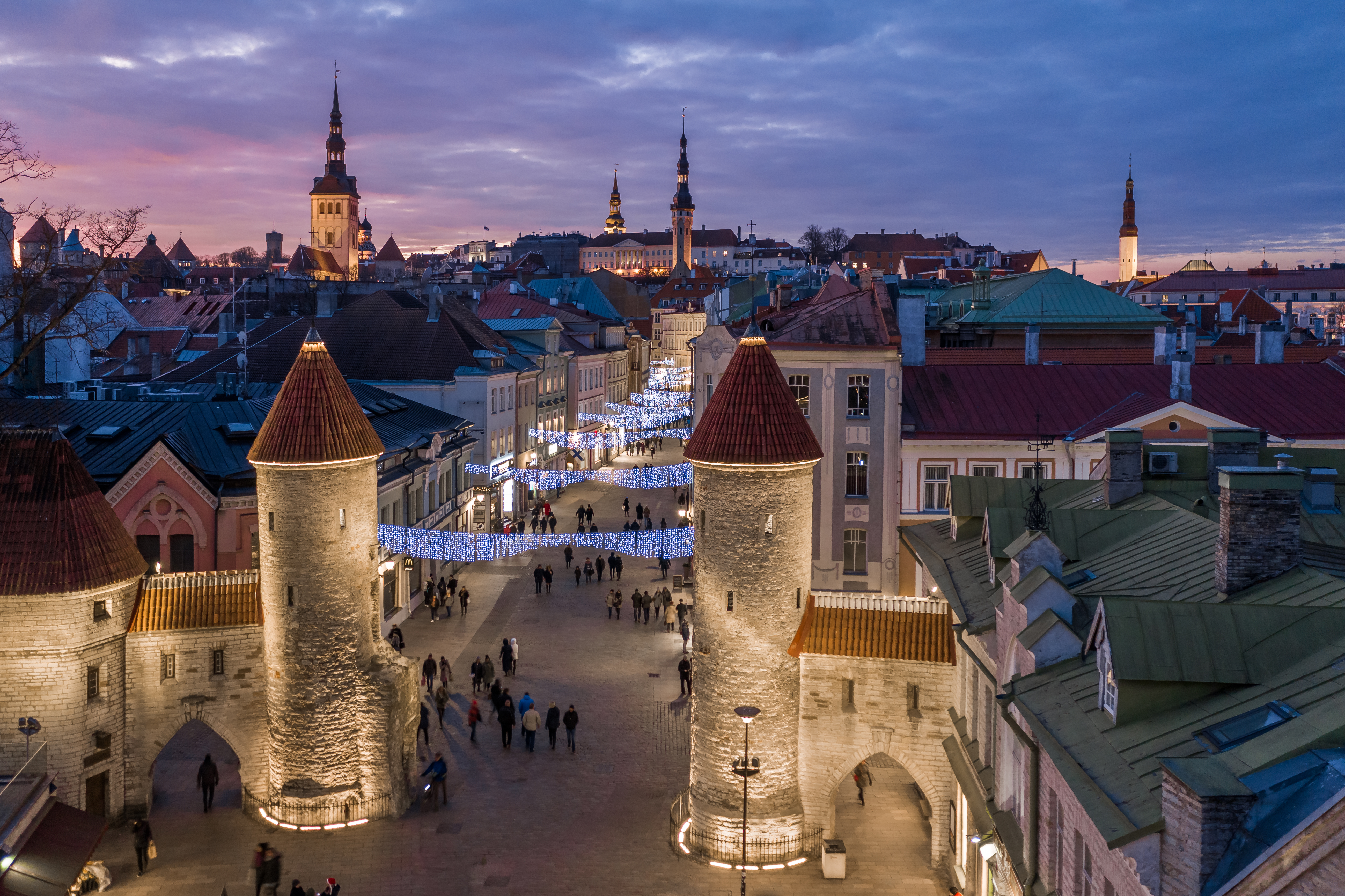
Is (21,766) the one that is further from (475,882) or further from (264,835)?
(475,882)

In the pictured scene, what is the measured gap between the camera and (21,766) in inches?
923

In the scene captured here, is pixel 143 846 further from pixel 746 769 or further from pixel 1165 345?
pixel 1165 345

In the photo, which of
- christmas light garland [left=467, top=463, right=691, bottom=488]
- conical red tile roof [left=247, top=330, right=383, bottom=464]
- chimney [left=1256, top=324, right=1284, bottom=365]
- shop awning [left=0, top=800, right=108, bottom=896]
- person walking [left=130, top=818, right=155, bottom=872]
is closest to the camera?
shop awning [left=0, top=800, right=108, bottom=896]

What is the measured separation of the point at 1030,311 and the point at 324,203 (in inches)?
4807

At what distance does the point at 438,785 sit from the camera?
2620 centimetres

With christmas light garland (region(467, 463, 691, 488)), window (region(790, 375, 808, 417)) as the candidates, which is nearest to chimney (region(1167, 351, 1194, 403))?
window (region(790, 375, 808, 417))

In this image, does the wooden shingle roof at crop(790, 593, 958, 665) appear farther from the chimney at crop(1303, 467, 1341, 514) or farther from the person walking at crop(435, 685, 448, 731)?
the person walking at crop(435, 685, 448, 731)

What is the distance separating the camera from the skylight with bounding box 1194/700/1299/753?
10.5 m

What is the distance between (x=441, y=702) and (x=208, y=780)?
270 inches

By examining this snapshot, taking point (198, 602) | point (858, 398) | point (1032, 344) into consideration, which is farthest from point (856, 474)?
point (198, 602)

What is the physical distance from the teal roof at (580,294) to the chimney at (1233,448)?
8562 cm

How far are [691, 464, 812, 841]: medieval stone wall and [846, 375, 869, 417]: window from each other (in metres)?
11.9

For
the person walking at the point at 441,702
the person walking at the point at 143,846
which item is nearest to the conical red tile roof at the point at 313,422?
the person walking at the point at 143,846

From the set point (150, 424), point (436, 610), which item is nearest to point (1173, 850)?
point (150, 424)
